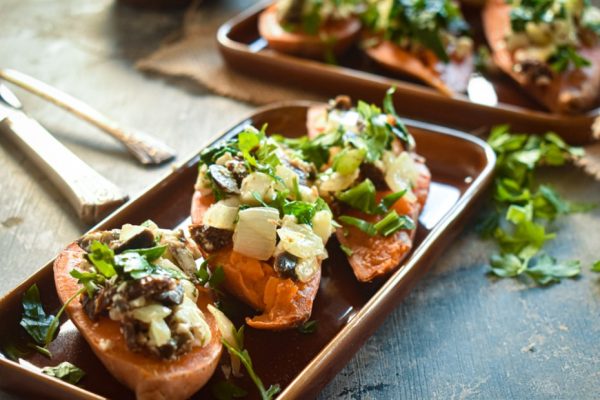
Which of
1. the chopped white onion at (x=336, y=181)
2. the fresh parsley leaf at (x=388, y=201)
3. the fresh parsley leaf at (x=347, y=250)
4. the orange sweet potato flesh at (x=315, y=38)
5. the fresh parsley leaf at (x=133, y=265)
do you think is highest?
the fresh parsley leaf at (x=133, y=265)

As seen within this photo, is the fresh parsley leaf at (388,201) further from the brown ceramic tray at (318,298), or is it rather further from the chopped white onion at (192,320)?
the chopped white onion at (192,320)

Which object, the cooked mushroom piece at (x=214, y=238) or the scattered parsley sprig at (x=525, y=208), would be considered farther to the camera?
the scattered parsley sprig at (x=525, y=208)

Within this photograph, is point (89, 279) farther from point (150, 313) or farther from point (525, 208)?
point (525, 208)

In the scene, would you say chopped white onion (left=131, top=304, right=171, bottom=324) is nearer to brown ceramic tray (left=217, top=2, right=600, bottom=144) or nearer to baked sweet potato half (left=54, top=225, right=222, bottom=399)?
baked sweet potato half (left=54, top=225, right=222, bottom=399)

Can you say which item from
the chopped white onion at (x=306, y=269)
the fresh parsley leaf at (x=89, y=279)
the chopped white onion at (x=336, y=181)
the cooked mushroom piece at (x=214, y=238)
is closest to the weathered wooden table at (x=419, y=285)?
the chopped white onion at (x=306, y=269)

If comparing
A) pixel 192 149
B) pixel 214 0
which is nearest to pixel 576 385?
pixel 192 149

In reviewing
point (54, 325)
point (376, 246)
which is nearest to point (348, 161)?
point (376, 246)
